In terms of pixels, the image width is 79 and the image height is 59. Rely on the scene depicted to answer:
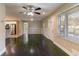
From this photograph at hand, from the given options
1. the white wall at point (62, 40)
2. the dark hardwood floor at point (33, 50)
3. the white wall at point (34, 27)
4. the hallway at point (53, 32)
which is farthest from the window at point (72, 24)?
the white wall at point (34, 27)

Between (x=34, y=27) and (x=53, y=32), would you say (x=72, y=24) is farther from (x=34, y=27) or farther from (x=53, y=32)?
(x=34, y=27)

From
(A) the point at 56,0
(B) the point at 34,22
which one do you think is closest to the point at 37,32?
(B) the point at 34,22

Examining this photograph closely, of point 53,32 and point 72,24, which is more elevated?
point 72,24

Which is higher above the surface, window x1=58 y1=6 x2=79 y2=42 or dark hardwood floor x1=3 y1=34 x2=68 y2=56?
window x1=58 y1=6 x2=79 y2=42

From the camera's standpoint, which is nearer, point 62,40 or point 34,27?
point 62,40

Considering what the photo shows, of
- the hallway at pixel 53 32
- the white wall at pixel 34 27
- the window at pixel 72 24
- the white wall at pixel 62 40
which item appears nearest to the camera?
the white wall at pixel 62 40

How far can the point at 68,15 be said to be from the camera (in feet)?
20.1

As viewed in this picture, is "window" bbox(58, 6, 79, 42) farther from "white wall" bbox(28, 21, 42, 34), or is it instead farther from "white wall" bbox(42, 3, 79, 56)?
"white wall" bbox(28, 21, 42, 34)

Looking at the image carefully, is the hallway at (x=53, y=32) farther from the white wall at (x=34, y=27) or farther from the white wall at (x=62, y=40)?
the white wall at (x=34, y=27)

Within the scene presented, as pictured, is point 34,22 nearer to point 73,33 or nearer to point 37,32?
point 37,32

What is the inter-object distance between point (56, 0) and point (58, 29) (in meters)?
6.38

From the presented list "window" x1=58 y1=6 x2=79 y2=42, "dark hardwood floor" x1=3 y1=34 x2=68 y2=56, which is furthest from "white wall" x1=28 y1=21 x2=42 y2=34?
"window" x1=58 y1=6 x2=79 y2=42

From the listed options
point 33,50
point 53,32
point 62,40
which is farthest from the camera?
point 53,32

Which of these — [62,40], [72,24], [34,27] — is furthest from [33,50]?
[34,27]
